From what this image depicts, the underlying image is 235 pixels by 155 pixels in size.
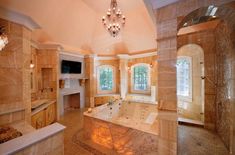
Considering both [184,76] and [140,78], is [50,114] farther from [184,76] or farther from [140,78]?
[184,76]

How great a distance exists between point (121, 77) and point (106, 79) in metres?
1.10

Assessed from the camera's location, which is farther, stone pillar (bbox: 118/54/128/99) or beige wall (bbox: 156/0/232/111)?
stone pillar (bbox: 118/54/128/99)

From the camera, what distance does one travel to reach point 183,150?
7.87 feet

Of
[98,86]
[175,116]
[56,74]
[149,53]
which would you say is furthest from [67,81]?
[175,116]

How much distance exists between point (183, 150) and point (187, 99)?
6.95ft

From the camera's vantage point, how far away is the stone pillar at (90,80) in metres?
6.45

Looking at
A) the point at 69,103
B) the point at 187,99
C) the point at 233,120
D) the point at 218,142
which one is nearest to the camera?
the point at 233,120

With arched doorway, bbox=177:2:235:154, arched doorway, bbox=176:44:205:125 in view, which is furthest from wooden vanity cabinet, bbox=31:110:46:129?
arched doorway, bbox=176:44:205:125

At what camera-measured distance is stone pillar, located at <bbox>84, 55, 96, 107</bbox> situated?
21.2 ft

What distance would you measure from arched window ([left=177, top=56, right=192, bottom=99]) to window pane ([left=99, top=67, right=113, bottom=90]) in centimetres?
414

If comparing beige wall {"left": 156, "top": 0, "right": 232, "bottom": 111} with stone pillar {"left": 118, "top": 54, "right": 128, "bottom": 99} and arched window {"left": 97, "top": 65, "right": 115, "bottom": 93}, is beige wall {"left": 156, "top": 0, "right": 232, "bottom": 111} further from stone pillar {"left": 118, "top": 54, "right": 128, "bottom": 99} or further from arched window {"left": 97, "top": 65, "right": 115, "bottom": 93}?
arched window {"left": 97, "top": 65, "right": 115, "bottom": 93}

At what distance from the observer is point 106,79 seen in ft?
24.0

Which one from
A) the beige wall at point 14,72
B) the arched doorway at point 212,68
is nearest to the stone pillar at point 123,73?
the arched doorway at point 212,68

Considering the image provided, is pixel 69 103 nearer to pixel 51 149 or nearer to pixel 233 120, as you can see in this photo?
pixel 51 149
